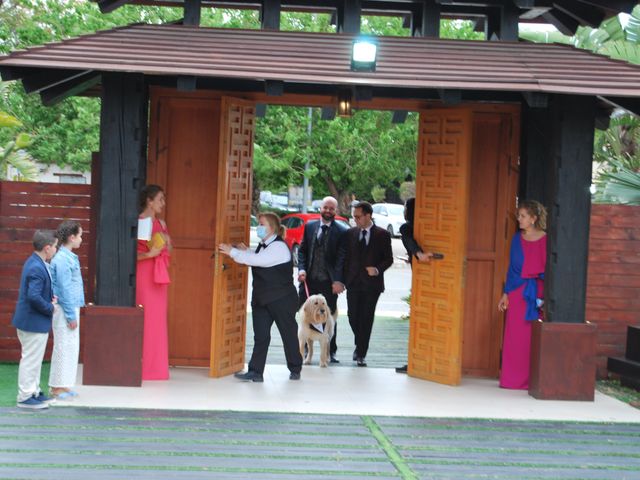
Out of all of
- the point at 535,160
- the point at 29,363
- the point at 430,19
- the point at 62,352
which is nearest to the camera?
the point at 29,363

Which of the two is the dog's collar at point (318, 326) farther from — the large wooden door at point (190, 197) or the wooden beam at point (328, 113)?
the wooden beam at point (328, 113)

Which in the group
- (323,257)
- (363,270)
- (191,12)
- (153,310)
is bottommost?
(153,310)

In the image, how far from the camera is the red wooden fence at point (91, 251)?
37.7ft

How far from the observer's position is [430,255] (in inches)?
442

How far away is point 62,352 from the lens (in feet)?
30.4

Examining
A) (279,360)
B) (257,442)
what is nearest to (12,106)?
(279,360)

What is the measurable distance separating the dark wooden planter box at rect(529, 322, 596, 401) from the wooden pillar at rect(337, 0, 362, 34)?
3.87m

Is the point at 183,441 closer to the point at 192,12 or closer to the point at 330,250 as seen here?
the point at 330,250

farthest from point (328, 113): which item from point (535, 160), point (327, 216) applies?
point (535, 160)

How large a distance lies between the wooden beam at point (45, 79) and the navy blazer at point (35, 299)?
205 cm

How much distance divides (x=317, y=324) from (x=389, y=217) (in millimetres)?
32301

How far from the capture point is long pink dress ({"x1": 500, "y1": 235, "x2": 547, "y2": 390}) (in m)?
10.9

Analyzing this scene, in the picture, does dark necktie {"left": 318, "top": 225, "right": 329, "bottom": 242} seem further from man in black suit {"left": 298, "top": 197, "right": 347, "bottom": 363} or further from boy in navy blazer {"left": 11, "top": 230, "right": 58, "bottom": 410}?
boy in navy blazer {"left": 11, "top": 230, "right": 58, "bottom": 410}

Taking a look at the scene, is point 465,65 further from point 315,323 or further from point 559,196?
point 315,323
